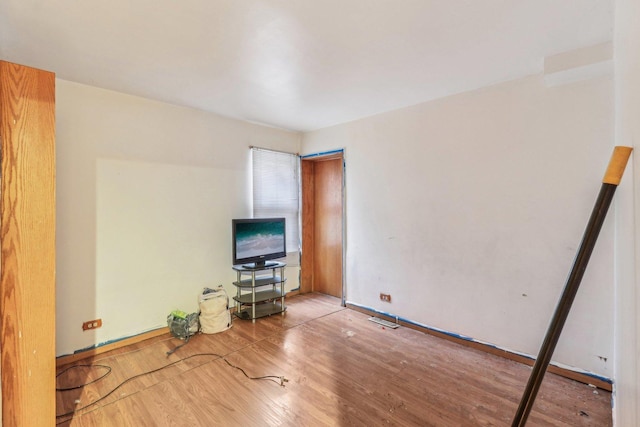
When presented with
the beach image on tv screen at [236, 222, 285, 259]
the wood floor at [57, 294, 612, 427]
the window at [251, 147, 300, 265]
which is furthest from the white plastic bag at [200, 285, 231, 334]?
the window at [251, 147, 300, 265]

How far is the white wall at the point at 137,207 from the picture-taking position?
2.62 metres

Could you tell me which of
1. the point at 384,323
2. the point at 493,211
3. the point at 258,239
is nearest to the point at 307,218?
the point at 258,239

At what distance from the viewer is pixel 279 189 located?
4238 millimetres

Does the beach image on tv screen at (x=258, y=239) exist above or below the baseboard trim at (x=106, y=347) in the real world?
above

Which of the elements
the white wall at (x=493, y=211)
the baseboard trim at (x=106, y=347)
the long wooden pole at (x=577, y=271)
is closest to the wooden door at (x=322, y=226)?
the white wall at (x=493, y=211)

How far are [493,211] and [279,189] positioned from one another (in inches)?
107

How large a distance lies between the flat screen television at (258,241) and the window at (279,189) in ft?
0.83

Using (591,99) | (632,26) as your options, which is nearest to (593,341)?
(591,99)

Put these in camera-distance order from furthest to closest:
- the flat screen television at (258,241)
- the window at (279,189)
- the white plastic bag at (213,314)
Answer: the window at (279,189)
the flat screen television at (258,241)
the white plastic bag at (213,314)

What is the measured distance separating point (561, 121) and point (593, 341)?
1.75 meters

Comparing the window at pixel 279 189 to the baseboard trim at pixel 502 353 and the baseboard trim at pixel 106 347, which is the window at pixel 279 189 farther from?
the baseboard trim at pixel 106 347

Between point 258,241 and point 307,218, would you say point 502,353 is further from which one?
point 307,218

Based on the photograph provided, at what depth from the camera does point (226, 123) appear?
3680 mm

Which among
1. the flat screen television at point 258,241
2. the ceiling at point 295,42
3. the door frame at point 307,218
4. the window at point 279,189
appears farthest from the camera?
the door frame at point 307,218
